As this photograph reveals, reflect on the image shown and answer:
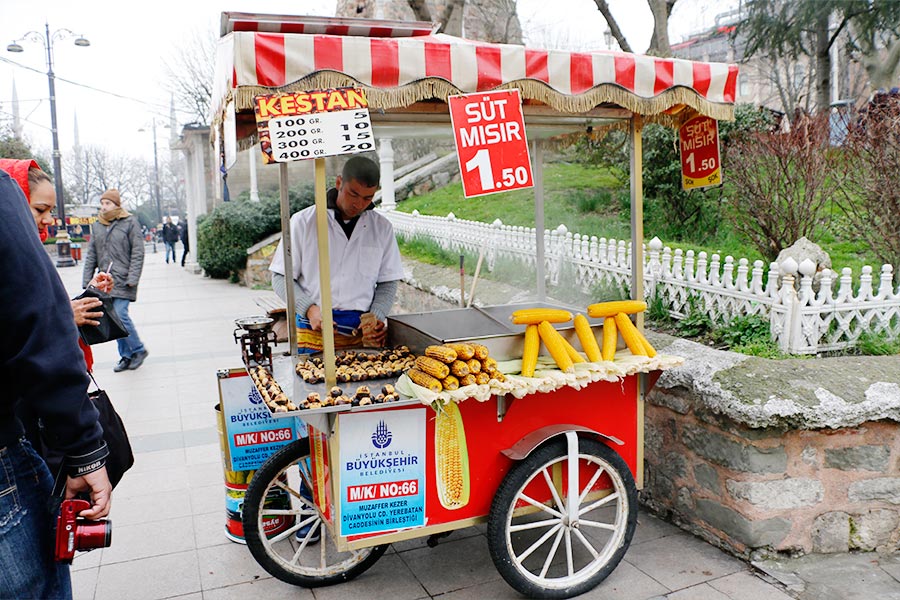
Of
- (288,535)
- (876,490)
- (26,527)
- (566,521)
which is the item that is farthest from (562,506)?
(26,527)

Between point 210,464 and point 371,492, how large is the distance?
8.61ft

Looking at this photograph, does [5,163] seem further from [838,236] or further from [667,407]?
[838,236]

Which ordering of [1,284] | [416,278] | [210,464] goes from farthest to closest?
[416,278] < [210,464] < [1,284]

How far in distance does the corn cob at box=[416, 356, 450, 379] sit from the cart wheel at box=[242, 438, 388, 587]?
0.77m

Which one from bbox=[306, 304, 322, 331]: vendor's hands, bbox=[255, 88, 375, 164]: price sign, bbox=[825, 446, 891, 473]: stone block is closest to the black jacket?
bbox=[255, 88, 375, 164]: price sign

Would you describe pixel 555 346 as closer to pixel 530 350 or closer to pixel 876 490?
pixel 530 350

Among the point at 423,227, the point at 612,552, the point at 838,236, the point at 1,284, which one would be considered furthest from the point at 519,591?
the point at 423,227

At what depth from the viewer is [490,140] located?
9.67 ft

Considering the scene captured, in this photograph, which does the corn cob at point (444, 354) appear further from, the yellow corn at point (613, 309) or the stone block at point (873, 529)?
the stone block at point (873, 529)

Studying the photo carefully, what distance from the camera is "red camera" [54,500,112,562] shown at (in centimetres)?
179

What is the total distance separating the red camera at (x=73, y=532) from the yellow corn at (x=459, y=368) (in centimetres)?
143

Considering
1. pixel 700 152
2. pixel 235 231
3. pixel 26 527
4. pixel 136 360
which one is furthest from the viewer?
pixel 235 231

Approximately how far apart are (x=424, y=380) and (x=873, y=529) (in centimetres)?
252

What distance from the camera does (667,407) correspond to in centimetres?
380
